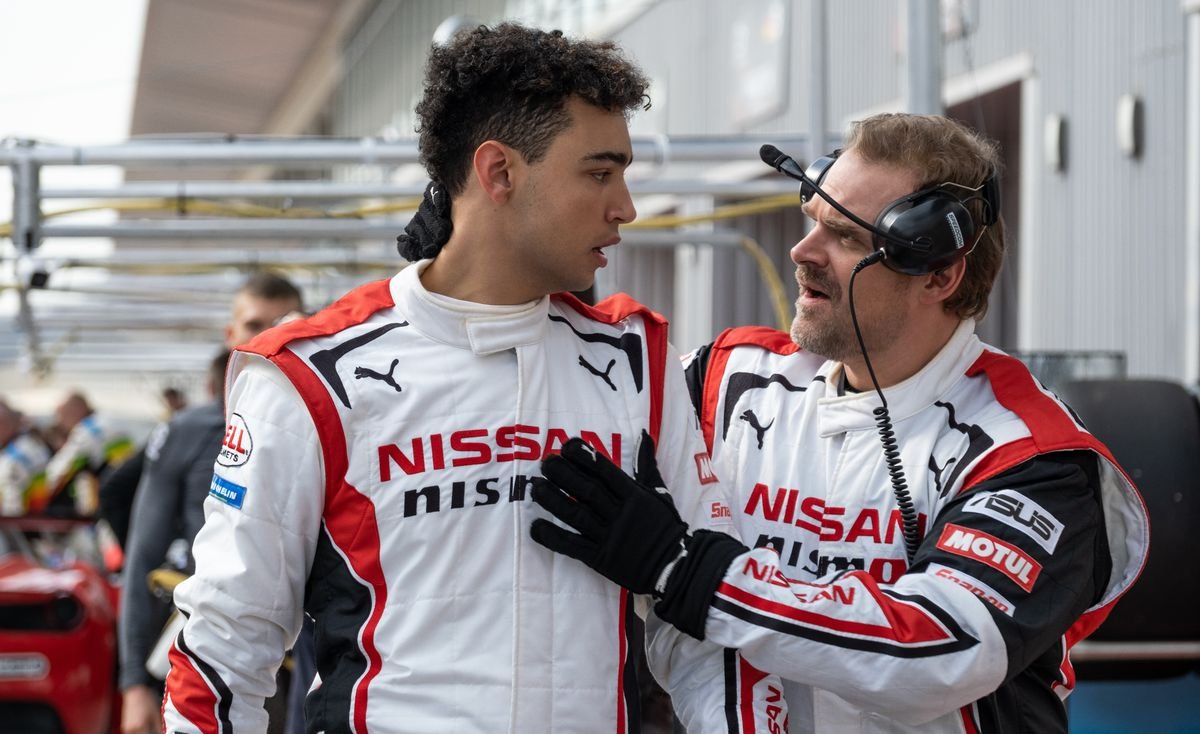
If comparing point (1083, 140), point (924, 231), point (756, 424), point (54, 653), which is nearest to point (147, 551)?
point (54, 653)

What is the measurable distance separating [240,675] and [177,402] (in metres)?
14.4

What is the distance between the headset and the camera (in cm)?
245

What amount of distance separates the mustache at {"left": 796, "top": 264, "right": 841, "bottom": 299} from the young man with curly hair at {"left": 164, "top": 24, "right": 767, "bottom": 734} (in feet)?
1.43

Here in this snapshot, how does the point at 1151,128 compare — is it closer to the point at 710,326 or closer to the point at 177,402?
the point at 710,326

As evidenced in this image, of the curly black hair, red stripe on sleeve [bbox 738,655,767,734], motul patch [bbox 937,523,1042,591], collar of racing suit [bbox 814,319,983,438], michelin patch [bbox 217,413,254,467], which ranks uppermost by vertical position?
the curly black hair

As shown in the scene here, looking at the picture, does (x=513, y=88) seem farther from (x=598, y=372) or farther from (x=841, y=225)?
(x=841, y=225)

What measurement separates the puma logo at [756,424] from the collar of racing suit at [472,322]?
0.53 meters

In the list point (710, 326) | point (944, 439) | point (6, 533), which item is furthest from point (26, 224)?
point (710, 326)

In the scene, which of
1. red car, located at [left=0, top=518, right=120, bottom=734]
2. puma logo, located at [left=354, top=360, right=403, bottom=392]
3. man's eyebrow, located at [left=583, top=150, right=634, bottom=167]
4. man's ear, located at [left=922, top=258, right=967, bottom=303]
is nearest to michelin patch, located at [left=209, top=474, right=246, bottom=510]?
puma logo, located at [left=354, top=360, right=403, bottom=392]

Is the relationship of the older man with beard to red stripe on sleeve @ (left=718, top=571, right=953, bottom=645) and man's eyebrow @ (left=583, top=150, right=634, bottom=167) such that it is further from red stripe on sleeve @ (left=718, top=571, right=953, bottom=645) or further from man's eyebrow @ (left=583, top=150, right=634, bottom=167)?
man's eyebrow @ (left=583, top=150, right=634, bottom=167)

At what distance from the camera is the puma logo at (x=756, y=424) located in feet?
8.59

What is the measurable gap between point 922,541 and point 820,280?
485 mm

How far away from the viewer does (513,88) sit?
2.23m

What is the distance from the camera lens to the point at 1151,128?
7410 millimetres
